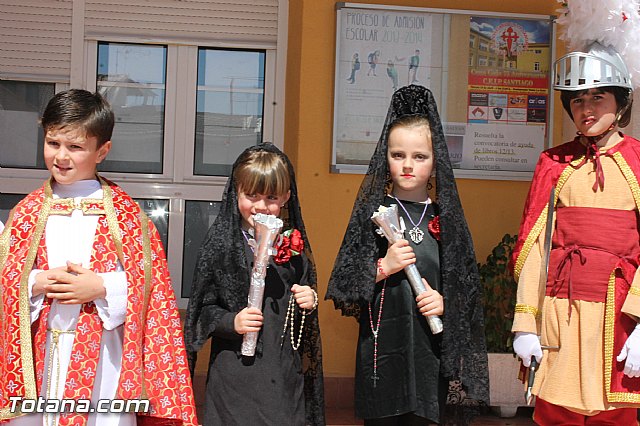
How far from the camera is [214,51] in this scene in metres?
5.91

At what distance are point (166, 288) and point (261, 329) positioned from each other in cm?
39

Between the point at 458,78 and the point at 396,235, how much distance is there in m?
2.52

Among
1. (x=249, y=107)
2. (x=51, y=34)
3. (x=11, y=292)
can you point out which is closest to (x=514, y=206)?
(x=249, y=107)

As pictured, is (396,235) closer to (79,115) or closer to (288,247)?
(288,247)

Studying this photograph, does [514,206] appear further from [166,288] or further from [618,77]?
[166,288]

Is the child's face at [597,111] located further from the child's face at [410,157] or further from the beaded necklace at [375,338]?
the beaded necklace at [375,338]

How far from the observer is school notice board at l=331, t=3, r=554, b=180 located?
5.48 meters

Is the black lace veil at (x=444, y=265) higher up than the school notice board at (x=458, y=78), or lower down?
lower down

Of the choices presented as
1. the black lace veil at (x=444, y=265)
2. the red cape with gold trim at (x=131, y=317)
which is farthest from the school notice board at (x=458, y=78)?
the red cape with gold trim at (x=131, y=317)

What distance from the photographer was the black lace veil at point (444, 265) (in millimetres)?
3322

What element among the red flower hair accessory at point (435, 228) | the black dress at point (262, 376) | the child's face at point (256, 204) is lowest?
the black dress at point (262, 376)

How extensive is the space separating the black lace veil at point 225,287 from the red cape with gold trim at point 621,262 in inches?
33.8

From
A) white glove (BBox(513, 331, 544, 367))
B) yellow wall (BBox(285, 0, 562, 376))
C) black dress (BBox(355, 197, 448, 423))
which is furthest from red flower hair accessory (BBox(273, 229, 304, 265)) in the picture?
yellow wall (BBox(285, 0, 562, 376))

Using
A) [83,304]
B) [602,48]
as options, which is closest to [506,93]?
[602,48]
